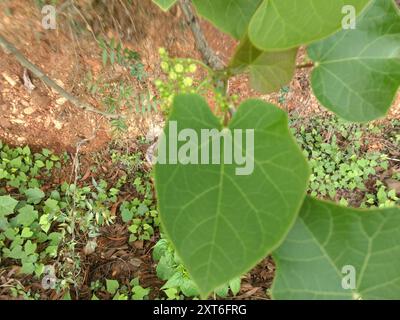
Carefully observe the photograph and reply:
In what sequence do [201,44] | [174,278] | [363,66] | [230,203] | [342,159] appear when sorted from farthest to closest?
1. [342,159]
2. [174,278]
3. [201,44]
4. [363,66]
5. [230,203]

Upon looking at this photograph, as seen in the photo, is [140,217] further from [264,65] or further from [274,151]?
[274,151]

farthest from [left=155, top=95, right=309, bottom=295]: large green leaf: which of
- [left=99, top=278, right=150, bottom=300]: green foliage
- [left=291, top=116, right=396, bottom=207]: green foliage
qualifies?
[left=291, top=116, right=396, bottom=207]: green foliage

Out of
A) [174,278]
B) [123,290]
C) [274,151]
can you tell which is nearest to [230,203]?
[274,151]

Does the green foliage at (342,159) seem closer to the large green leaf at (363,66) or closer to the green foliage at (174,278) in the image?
the green foliage at (174,278)

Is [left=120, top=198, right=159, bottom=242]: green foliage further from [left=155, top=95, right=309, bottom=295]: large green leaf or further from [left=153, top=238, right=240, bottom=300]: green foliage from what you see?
[left=155, top=95, right=309, bottom=295]: large green leaf

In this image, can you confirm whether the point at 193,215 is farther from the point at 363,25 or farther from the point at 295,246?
the point at 363,25

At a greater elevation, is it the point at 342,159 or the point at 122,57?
the point at 122,57

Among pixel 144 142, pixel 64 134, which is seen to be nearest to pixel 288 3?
pixel 144 142
